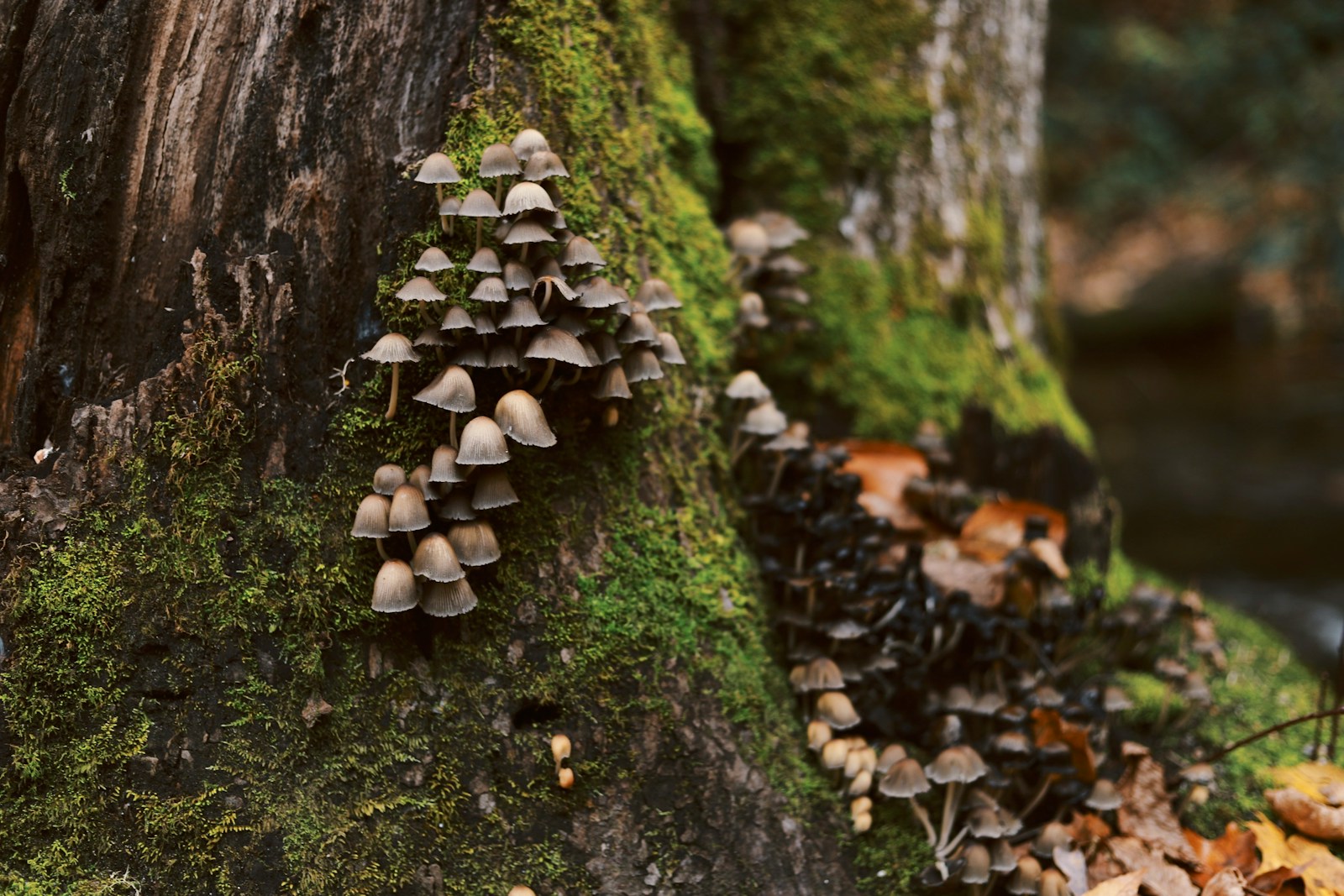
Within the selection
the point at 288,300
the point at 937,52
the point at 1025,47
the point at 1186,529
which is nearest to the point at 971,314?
the point at 937,52

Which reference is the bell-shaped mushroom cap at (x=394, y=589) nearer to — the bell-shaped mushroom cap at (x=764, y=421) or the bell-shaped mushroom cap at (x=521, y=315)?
the bell-shaped mushroom cap at (x=521, y=315)

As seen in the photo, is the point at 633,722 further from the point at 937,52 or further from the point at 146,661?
the point at 937,52

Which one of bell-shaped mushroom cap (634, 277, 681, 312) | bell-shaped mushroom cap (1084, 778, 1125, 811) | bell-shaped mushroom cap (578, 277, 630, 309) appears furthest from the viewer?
bell-shaped mushroom cap (1084, 778, 1125, 811)

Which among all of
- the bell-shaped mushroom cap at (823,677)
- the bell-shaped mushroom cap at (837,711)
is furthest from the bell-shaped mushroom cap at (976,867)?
the bell-shaped mushroom cap at (823,677)

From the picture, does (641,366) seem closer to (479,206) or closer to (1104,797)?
(479,206)

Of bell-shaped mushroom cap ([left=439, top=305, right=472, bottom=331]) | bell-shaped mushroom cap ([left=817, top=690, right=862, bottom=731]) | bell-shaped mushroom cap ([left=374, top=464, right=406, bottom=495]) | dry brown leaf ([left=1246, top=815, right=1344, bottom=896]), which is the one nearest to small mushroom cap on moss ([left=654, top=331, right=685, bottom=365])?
bell-shaped mushroom cap ([left=439, top=305, right=472, bottom=331])

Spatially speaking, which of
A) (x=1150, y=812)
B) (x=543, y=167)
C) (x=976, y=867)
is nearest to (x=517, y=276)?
(x=543, y=167)

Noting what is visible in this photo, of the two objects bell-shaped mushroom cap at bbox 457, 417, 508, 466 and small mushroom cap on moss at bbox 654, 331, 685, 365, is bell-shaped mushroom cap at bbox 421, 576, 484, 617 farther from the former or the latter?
small mushroom cap on moss at bbox 654, 331, 685, 365
